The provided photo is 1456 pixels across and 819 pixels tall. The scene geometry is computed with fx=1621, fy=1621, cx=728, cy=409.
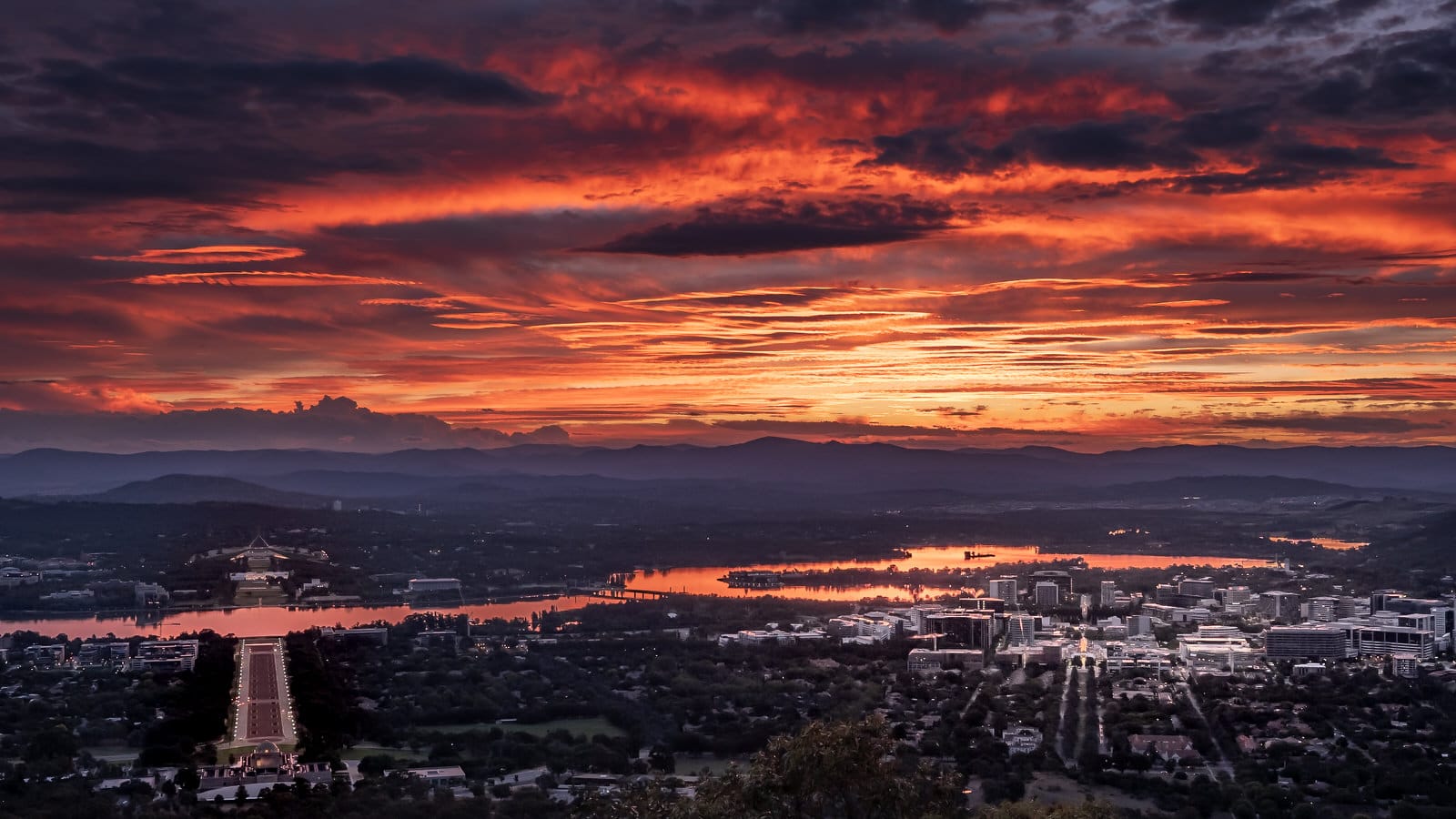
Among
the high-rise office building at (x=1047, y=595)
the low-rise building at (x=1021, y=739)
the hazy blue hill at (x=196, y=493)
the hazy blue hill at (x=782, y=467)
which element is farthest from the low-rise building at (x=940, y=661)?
the hazy blue hill at (x=782, y=467)

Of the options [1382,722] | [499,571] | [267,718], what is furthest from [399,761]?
[499,571]

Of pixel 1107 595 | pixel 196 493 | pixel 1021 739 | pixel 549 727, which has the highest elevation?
pixel 196 493

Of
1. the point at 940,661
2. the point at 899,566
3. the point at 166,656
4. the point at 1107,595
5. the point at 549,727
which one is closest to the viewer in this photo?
the point at 549,727

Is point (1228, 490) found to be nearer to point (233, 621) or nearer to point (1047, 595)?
point (1047, 595)

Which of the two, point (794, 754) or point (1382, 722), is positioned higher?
point (794, 754)

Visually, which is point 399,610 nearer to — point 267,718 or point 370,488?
point 267,718

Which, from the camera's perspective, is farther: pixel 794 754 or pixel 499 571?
pixel 499 571

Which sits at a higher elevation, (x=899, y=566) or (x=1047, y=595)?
(x=899, y=566)

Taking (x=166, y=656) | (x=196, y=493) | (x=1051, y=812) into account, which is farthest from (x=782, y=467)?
(x=1051, y=812)
